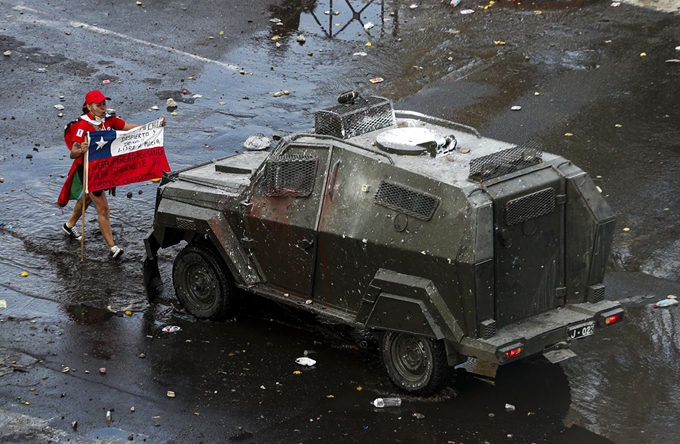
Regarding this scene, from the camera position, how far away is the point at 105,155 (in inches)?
423

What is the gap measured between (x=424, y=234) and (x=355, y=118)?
1598 mm

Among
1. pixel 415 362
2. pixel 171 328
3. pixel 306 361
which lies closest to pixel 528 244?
pixel 415 362

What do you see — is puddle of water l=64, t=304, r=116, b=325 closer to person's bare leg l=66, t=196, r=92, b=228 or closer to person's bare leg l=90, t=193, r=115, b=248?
person's bare leg l=90, t=193, r=115, b=248

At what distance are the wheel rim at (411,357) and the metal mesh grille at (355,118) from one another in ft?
6.07

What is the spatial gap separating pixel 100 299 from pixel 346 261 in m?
3.05

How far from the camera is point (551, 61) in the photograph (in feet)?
51.4

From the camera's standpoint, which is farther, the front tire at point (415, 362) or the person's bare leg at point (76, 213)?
the person's bare leg at point (76, 213)

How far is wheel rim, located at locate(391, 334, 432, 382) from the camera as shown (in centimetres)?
805

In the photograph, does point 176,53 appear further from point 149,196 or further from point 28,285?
point 28,285

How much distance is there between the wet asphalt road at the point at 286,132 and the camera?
8.07 m

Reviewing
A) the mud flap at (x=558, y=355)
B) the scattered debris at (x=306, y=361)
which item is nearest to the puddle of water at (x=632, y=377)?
the mud flap at (x=558, y=355)

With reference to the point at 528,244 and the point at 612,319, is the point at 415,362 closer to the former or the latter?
the point at 528,244

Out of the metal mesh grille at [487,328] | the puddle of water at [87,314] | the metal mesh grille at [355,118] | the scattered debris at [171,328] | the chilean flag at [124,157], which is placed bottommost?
the scattered debris at [171,328]

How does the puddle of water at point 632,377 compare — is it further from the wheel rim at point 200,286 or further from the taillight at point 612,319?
the wheel rim at point 200,286
